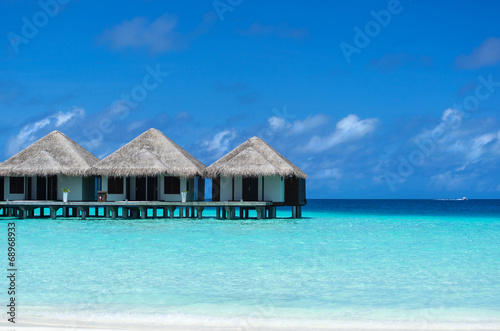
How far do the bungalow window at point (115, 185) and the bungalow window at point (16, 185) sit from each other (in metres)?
3.93

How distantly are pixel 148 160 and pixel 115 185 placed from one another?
70.1 inches

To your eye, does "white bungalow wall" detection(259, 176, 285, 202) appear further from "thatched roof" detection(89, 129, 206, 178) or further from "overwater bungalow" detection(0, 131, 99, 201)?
"overwater bungalow" detection(0, 131, 99, 201)

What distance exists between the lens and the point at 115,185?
24656mm

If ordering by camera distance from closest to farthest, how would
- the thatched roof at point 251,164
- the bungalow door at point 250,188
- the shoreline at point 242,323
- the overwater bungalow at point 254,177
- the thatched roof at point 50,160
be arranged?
1. the shoreline at point 242,323
2. the thatched roof at point 251,164
3. the overwater bungalow at point 254,177
4. the thatched roof at point 50,160
5. the bungalow door at point 250,188

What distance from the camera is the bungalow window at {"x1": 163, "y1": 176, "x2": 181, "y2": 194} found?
24.9 metres

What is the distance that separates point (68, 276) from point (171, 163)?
48.5ft

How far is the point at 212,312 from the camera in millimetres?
7500

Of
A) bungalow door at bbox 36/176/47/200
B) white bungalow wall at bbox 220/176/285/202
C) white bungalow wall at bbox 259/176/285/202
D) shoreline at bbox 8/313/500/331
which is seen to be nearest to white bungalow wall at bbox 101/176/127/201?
bungalow door at bbox 36/176/47/200

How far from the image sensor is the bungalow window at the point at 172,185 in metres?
24.9

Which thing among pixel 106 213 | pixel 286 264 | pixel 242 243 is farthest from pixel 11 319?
pixel 106 213

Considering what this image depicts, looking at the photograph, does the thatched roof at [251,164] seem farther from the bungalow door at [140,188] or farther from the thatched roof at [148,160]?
→ the bungalow door at [140,188]

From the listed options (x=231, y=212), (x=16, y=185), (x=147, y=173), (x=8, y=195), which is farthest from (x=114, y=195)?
(x=231, y=212)

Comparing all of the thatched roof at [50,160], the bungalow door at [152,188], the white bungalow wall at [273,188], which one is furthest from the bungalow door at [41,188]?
the white bungalow wall at [273,188]

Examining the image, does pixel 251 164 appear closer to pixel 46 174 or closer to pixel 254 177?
pixel 254 177
